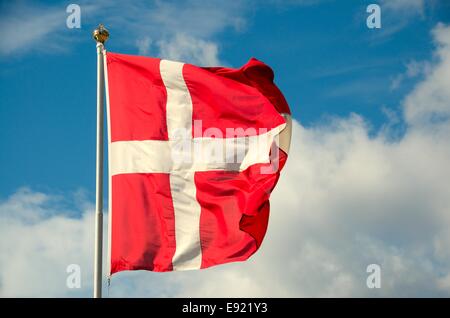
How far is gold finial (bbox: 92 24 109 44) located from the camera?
2223 centimetres

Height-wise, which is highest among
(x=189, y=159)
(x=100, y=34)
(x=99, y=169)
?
(x=100, y=34)

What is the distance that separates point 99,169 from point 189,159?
2.34 m

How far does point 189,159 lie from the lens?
2252cm

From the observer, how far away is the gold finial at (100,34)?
22234mm

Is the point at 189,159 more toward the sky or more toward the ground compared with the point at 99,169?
more toward the sky

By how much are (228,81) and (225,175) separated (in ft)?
7.33

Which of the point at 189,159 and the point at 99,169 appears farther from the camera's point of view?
the point at 189,159

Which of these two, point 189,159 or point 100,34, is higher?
point 100,34

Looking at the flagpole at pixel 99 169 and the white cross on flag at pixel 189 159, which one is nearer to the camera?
the flagpole at pixel 99 169

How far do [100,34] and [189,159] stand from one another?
3.40 meters

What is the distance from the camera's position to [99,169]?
69.2 feet

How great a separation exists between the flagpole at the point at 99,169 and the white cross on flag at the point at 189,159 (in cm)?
42

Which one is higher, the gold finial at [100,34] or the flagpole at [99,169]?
the gold finial at [100,34]
